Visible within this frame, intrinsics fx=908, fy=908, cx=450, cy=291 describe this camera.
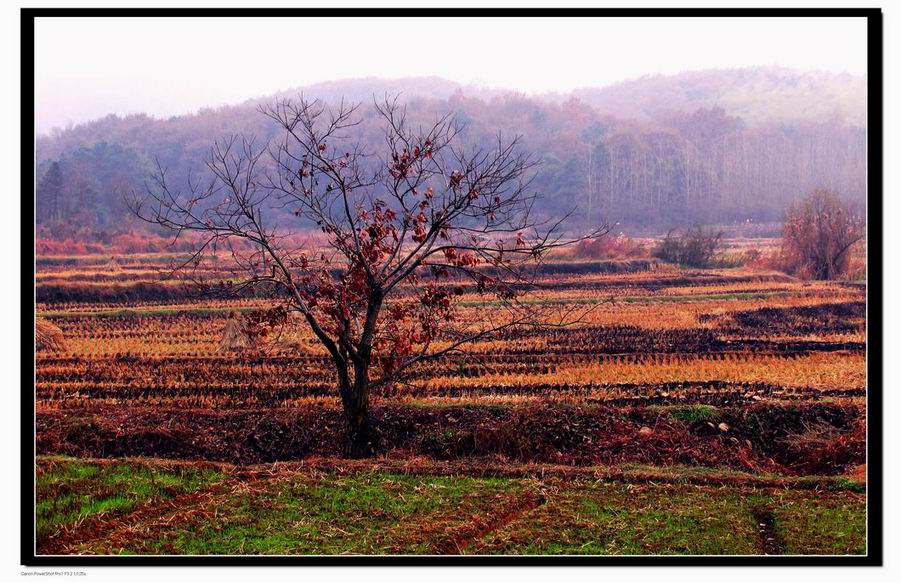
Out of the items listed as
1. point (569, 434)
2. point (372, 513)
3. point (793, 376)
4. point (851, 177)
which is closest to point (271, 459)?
point (372, 513)

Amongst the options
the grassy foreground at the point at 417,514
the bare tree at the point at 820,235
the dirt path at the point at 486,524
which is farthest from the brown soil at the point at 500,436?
the bare tree at the point at 820,235

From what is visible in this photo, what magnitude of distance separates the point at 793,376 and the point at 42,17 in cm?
1112

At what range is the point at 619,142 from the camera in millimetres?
A: 29562

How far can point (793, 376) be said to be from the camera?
13.7 meters

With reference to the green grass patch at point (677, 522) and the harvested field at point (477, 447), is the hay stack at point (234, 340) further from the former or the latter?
the green grass patch at point (677, 522)

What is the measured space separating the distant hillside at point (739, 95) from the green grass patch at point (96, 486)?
10.9 metres

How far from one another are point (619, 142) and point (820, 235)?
7.26 m

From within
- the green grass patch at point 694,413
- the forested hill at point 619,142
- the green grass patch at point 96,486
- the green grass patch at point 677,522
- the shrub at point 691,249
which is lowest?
the green grass patch at point 677,522

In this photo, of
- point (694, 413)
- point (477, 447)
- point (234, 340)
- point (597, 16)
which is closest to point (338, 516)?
point (477, 447)

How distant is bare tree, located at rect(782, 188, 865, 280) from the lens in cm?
2414

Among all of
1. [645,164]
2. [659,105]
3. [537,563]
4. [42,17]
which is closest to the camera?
[537,563]

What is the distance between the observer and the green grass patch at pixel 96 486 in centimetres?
760

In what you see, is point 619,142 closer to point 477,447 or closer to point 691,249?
point 691,249

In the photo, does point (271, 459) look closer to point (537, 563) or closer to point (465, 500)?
point (465, 500)
